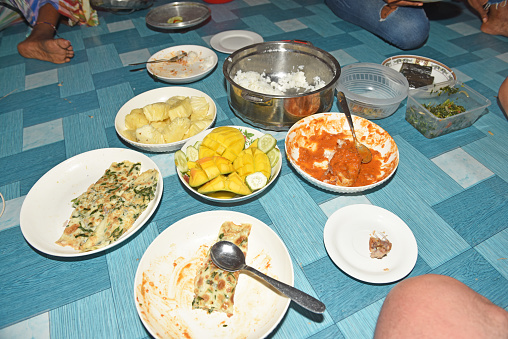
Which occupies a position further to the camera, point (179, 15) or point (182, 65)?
point (179, 15)

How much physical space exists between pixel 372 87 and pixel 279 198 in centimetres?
132

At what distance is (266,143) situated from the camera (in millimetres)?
1657

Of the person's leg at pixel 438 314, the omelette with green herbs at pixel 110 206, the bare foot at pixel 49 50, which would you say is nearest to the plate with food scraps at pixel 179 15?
the bare foot at pixel 49 50

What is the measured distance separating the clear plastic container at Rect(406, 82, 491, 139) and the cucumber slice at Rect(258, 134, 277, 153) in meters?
1.05

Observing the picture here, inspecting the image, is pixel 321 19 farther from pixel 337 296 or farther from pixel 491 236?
pixel 337 296

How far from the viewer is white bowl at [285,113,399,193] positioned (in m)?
1.72

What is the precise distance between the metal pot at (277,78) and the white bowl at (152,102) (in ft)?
0.79

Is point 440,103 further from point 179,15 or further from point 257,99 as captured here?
point 179,15

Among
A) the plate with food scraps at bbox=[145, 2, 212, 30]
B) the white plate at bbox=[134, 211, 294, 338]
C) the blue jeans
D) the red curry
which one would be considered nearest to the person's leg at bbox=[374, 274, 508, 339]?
the white plate at bbox=[134, 211, 294, 338]

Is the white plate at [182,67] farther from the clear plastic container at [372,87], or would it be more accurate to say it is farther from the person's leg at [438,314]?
the person's leg at [438,314]

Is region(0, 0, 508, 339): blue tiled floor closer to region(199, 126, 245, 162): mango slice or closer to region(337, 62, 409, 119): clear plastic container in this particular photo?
region(337, 62, 409, 119): clear plastic container

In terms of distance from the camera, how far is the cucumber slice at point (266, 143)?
64.7 inches

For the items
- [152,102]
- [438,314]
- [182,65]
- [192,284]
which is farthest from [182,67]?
[438,314]

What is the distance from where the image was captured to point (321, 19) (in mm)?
3387
